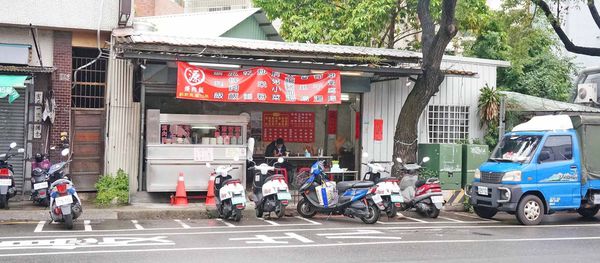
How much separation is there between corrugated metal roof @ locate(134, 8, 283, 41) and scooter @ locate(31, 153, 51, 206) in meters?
7.31

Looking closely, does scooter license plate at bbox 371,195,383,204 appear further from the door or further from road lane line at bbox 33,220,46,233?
road lane line at bbox 33,220,46,233

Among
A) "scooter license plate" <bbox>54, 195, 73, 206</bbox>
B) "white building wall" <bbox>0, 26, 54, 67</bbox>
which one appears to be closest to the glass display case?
"white building wall" <bbox>0, 26, 54, 67</bbox>

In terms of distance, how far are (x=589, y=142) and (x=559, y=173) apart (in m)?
1.26

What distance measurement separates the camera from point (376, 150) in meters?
18.5

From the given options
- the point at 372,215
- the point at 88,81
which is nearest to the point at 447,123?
the point at 372,215

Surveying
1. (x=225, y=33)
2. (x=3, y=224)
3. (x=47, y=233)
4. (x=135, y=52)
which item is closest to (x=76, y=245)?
(x=47, y=233)

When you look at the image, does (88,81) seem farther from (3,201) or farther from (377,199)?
(377,199)

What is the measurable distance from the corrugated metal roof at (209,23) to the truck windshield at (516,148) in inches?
404

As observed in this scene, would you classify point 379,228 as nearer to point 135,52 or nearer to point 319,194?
point 319,194

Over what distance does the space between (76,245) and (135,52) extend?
5.64 meters

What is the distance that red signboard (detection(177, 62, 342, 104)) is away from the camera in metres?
15.3

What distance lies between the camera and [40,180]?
14383 mm

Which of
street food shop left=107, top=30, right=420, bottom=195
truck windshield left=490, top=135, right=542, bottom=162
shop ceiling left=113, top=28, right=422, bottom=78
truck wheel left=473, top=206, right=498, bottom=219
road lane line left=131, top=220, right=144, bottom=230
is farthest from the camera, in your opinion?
truck wheel left=473, top=206, right=498, bottom=219

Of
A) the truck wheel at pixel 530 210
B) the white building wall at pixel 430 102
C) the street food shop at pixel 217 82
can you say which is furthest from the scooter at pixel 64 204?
the truck wheel at pixel 530 210
